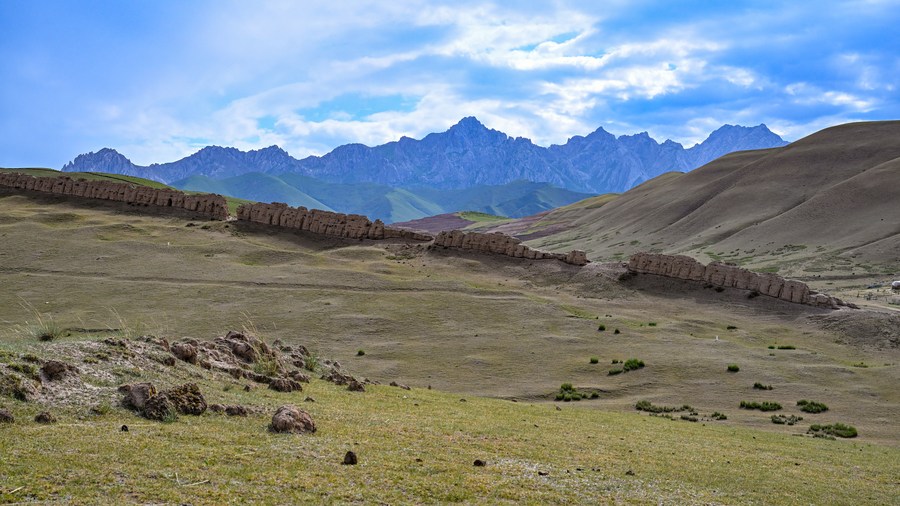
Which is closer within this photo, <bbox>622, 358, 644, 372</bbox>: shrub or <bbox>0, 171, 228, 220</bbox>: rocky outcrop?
<bbox>622, 358, 644, 372</bbox>: shrub

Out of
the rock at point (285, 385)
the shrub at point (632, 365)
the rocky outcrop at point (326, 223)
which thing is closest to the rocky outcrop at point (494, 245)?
the rocky outcrop at point (326, 223)

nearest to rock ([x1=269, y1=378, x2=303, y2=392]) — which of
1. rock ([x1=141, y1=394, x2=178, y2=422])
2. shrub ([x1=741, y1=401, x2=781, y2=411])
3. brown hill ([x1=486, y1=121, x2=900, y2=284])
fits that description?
rock ([x1=141, y1=394, x2=178, y2=422])

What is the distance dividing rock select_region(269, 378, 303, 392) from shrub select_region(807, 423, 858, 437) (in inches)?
640

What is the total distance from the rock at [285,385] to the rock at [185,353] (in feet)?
6.41

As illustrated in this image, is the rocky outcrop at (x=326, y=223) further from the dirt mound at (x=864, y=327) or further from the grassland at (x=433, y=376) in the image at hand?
the dirt mound at (x=864, y=327)

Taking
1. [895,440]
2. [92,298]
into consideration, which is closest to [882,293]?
[895,440]

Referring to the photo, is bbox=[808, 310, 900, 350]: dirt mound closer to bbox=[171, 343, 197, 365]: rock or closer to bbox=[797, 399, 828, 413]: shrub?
bbox=[797, 399, 828, 413]: shrub

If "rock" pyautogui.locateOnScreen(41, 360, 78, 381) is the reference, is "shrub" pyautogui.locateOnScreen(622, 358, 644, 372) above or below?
above

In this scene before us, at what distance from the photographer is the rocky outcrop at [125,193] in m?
63.4

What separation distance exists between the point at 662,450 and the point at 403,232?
144 feet

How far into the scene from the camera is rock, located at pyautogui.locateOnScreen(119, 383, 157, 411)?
42.0 ft

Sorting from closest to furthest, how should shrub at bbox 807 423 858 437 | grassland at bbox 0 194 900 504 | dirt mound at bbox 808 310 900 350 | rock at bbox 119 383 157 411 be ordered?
grassland at bbox 0 194 900 504 < rock at bbox 119 383 157 411 < shrub at bbox 807 423 858 437 < dirt mound at bbox 808 310 900 350

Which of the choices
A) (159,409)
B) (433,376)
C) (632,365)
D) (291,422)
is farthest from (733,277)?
(159,409)

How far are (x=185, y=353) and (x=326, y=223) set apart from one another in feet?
137
